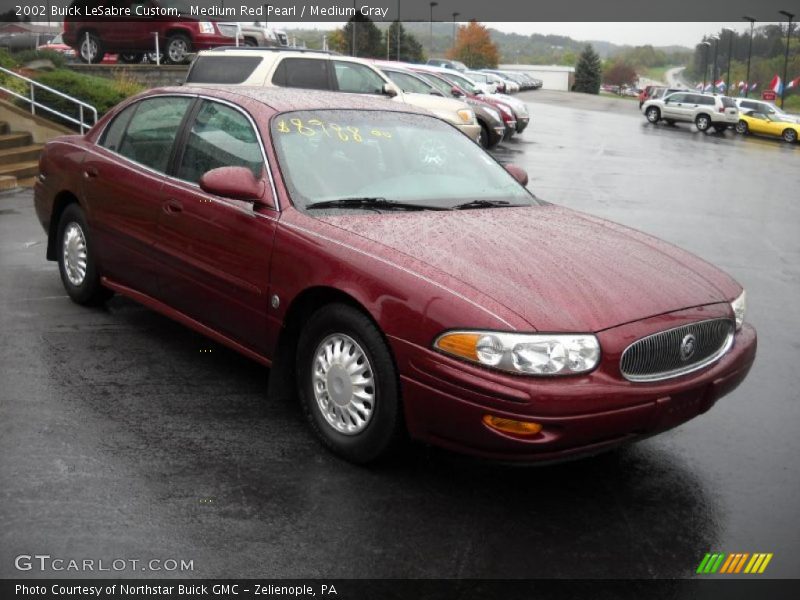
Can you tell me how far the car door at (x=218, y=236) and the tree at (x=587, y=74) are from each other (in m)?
126

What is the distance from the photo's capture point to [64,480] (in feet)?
12.8

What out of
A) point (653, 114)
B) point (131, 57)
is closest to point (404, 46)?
point (653, 114)

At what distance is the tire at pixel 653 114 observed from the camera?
40.3m

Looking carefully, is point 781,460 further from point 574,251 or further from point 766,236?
point 766,236

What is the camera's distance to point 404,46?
3376 inches

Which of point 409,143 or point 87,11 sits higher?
point 87,11

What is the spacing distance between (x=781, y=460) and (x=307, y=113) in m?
3.00

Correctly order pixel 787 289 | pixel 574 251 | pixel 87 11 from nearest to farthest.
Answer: pixel 574 251 < pixel 787 289 < pixel 87 11

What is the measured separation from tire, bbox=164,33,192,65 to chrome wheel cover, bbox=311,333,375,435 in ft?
68.7

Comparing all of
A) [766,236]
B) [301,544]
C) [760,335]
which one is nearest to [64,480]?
[301,544]

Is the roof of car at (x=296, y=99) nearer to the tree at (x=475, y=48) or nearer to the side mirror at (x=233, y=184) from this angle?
the side mirror at (x=233, y=184)

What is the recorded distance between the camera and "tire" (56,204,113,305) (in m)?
6.19

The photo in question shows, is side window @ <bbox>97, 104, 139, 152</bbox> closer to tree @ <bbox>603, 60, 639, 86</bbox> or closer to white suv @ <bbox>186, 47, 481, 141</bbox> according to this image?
white suv @ <bbox>186, 47, 481, 141</bbox>

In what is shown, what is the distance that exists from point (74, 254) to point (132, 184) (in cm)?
105
